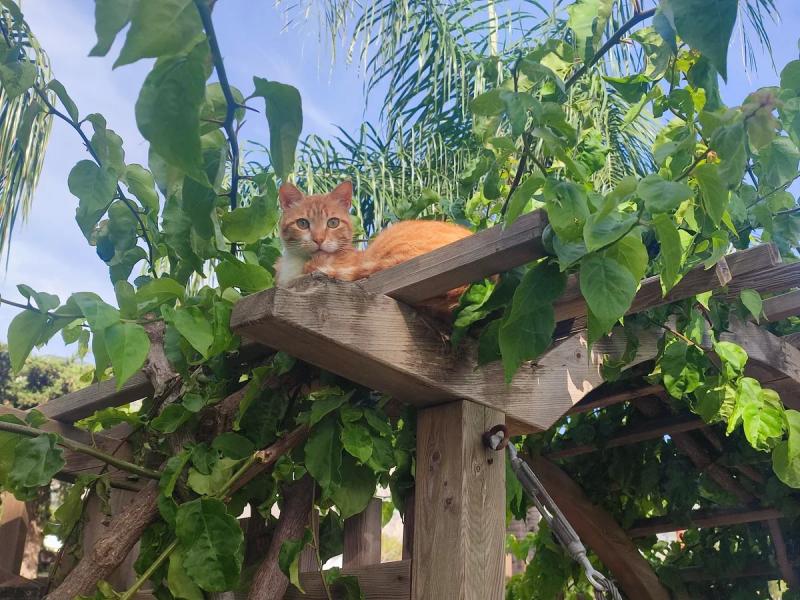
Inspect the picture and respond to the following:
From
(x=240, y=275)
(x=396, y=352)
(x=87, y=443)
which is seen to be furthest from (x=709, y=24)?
(x=87, y=443)

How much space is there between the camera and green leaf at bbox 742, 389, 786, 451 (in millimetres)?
1709

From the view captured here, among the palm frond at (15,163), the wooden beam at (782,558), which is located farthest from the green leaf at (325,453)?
the palm frond at (15,163)

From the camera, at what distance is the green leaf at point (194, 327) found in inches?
45.1

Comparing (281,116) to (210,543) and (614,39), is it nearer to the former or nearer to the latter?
(614,39)

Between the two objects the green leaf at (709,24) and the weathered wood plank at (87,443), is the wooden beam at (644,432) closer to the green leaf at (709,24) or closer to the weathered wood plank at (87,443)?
the weathered wood plank at (87,443)

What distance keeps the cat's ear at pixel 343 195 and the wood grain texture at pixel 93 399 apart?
0.59 m

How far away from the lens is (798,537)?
110 inches

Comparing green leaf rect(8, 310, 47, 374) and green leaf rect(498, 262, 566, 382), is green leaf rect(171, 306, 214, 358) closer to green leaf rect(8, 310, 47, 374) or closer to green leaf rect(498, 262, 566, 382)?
green leaf rect(8, 310, 47, 374)

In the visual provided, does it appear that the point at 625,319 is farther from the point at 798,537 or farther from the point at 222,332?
the point at 798,537

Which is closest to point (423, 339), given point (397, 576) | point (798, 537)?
point (397, 576)

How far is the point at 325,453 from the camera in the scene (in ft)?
4.24

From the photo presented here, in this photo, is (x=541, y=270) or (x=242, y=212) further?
(x=242, y=212)

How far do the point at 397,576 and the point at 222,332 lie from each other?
0.50 m

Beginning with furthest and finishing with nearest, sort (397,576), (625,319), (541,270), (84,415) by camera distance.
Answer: (84,415) → (625,319) → (397,576) → (541,270)
